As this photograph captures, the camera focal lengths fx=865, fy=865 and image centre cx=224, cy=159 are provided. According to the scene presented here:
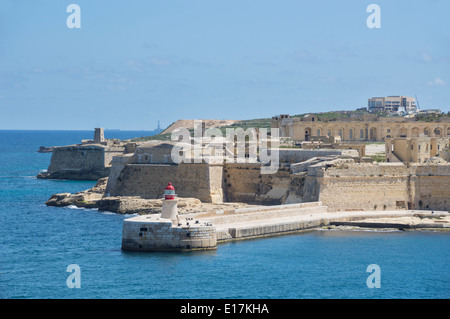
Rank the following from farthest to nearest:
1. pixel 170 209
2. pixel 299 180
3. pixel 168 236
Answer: pixel 299 180
pixel 170 209
pixel 168 236

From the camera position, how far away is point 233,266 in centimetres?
2552

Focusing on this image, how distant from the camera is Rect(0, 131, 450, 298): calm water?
76.0 ft

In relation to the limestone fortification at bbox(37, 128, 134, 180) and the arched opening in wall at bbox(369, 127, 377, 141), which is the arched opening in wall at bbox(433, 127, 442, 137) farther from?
the limestone fortification at bbox(37, 128, 134, 180)

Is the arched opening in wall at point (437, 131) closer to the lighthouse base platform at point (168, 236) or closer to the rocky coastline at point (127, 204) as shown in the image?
the rocky coastline at point (127, 204)

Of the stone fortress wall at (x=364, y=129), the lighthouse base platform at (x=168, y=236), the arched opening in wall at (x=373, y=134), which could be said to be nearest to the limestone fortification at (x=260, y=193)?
the lighthouse base platform at (x=168, y=236)

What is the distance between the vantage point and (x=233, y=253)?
27.3 meters

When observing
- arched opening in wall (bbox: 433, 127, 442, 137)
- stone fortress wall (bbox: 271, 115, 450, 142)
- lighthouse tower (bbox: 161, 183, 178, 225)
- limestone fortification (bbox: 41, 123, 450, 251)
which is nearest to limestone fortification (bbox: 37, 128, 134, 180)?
limestone fortification (bbox: 41, 123, 450, 251)

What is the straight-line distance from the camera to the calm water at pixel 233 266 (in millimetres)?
23172

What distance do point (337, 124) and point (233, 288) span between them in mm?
28750

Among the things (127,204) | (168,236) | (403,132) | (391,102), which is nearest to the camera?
(168,236)

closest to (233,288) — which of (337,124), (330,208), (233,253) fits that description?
(233,253)

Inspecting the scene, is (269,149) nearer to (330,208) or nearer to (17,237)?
(330,208)

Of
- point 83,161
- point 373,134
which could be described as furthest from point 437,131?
point 83,161

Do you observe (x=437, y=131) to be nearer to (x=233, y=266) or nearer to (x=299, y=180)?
(x=299, y=180)
